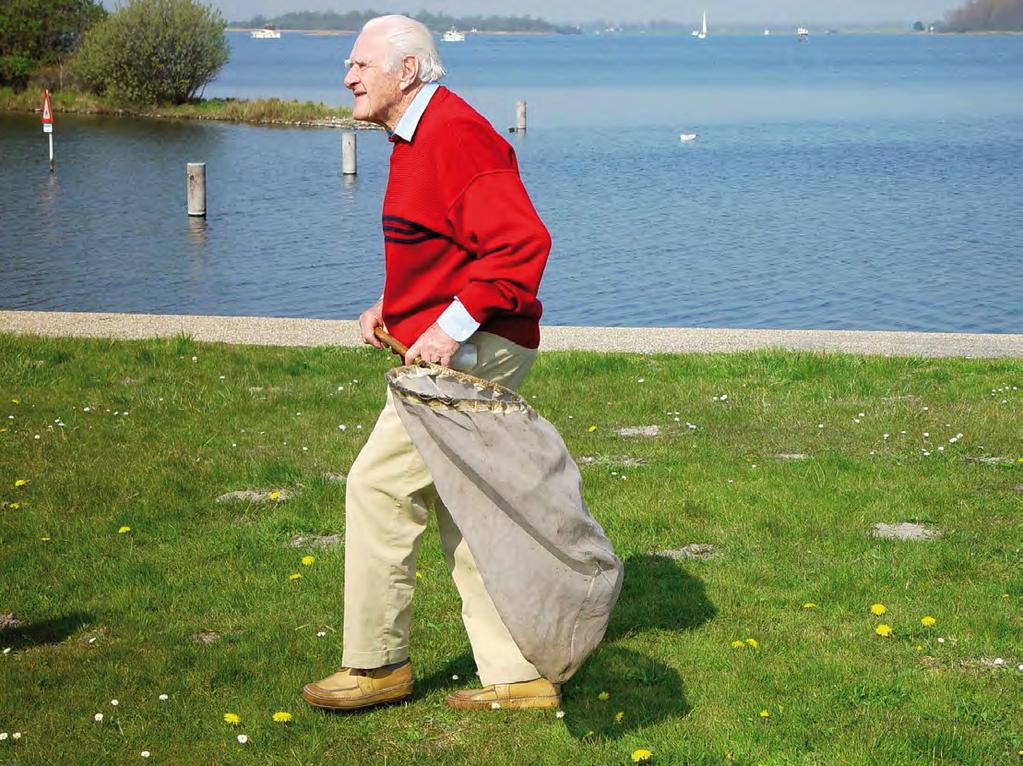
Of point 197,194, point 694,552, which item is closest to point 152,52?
point 197,194

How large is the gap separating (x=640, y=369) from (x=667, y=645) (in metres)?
5.01

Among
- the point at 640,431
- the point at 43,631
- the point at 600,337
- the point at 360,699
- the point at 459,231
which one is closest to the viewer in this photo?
the point at 459,231

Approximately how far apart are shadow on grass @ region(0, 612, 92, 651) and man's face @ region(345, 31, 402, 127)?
92.2 inches

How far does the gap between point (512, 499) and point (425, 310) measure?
0.67 metres

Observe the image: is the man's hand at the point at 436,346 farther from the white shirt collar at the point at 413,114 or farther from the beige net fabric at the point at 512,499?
the white shirt collar at the point at 413,114

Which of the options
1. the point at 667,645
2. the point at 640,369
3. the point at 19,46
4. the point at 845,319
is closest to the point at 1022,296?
the point at 845,319

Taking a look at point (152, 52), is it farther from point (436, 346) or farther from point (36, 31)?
point (436, 346)

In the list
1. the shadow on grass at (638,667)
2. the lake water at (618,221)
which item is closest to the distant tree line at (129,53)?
the lake water at (618,221)

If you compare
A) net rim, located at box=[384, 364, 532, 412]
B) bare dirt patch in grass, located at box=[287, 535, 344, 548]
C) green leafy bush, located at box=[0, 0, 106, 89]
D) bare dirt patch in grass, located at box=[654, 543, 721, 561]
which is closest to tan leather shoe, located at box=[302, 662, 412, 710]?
net rim, located at box=[384, 364, 532, 412]

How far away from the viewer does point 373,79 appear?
13.1 feet

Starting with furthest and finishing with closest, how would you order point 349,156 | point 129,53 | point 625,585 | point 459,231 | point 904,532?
point 129,53
point 349,156
point 904,532
point 625,585
point 459,231

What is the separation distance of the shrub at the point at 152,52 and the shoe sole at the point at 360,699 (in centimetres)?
6020

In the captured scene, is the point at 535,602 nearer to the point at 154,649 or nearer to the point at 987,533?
the point at 154,649

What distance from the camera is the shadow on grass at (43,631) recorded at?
4938mm
